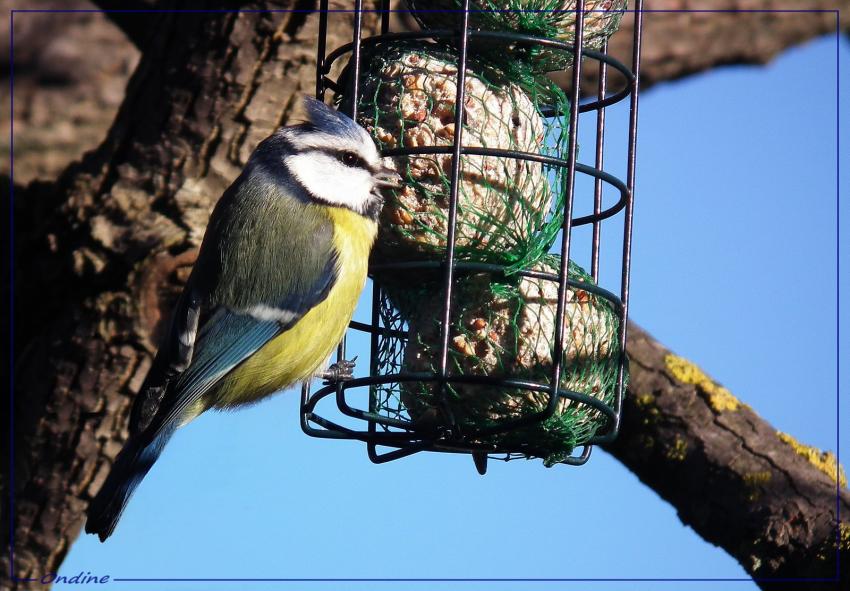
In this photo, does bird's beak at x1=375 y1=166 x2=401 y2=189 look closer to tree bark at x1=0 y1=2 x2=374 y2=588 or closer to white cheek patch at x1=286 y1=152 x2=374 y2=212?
white cheek patch at x1=286 y1=152 x2=374 y2=212

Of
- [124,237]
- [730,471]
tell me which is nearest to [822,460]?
[730,471]

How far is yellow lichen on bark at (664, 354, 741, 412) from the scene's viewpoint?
4.12 metres

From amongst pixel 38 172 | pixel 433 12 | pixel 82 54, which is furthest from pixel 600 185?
pixel 82 54

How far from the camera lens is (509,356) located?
2.87 m

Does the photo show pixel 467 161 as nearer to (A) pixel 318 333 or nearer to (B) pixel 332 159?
(B) pixel 332 159

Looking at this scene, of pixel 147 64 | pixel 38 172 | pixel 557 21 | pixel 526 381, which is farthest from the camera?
pixel 38 172

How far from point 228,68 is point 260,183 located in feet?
3.63

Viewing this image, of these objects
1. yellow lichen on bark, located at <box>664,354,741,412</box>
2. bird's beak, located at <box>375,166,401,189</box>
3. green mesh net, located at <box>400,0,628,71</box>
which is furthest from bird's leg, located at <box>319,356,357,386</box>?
yellow lichen on bark, located at <box>664,354,741,412</box>

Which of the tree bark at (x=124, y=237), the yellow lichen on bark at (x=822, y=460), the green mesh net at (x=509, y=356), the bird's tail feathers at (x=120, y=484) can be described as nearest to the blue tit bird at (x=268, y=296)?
the bird's tail feathers at (x=120, y=484)

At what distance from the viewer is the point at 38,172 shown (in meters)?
5.23

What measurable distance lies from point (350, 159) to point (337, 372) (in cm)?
62

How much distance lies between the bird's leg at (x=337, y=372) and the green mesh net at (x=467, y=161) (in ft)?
1.25

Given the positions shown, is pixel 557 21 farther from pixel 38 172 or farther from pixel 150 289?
pixel 38 172

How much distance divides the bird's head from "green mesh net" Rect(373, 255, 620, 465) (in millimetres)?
313
